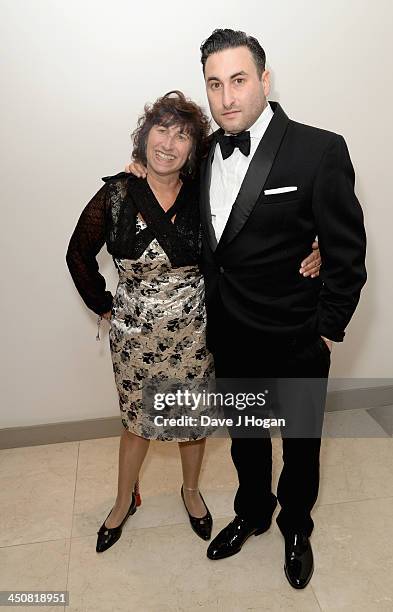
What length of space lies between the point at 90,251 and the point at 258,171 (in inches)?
26.4

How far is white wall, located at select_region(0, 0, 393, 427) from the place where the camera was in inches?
89.2

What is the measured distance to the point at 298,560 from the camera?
2.03 m

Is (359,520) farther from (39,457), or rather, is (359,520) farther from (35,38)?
(35,38)

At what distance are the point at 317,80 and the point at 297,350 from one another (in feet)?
4.34

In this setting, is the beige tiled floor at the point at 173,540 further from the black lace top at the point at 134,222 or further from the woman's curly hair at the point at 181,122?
the woman's curly hair at the point at 181,122

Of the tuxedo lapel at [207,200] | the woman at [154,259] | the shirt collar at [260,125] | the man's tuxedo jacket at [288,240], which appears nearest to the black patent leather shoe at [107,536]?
the woman at [154,259]

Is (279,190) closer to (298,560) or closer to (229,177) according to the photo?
(229,177)

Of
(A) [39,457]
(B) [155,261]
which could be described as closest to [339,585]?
(B) [155,261]

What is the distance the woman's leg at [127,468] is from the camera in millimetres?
2148

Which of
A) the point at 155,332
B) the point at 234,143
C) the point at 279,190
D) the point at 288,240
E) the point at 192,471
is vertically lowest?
the point at 192,471

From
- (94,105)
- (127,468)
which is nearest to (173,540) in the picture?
(127,468)

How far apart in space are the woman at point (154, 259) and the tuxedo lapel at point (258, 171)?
0.82ft

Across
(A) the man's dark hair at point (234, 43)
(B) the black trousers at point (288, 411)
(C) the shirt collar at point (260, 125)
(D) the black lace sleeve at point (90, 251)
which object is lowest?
(B) the black trousers at point (288, 411)

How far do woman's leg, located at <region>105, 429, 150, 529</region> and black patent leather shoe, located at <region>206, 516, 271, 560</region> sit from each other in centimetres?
38
